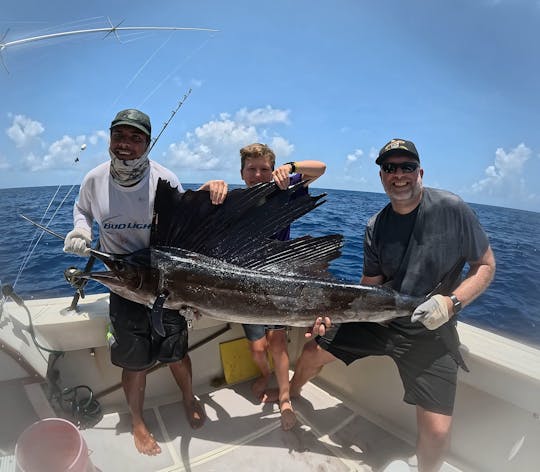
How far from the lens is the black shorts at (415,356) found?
1754 millimetres

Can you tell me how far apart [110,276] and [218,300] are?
52 cm

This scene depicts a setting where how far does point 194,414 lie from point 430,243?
1.79m

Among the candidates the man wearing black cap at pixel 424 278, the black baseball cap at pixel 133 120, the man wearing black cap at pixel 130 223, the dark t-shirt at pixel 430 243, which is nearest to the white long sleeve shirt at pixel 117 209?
the man wearing black cap at pixel 130 223

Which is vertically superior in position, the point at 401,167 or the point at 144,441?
the point at 401,167

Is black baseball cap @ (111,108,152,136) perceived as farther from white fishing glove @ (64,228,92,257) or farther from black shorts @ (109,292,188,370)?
black shorts @ (109,292,188,370)

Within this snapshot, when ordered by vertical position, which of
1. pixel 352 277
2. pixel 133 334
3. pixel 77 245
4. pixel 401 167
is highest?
pixel 401 167

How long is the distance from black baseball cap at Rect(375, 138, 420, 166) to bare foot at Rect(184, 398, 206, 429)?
192cm

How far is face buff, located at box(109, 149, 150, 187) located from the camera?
168 centimetres

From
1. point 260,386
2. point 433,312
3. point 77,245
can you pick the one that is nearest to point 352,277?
point 260,386

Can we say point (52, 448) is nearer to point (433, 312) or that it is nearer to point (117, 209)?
point (117, 209)

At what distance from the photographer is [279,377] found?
231 cm

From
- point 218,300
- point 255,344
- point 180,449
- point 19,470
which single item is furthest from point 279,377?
point 19,470

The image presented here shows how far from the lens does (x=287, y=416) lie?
7.14ft

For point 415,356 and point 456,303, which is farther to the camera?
point 415,356
